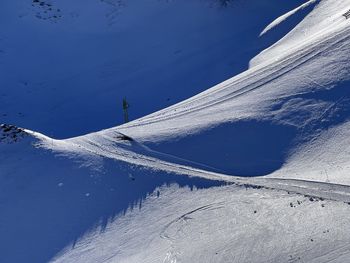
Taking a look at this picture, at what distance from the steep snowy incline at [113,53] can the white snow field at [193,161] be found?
0.38ft

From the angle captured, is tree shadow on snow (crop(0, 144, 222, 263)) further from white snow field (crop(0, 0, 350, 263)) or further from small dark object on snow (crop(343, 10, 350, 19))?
small dark object on snow (crop(343, 10, 350, 19))

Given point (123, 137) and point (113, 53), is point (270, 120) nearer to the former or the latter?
point (123, 137)

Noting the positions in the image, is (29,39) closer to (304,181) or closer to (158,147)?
(158,147)

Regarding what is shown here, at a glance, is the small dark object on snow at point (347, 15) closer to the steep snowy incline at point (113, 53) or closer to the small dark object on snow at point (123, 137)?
the steep snowy incline at point (113, 53)

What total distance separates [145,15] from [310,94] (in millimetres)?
15234

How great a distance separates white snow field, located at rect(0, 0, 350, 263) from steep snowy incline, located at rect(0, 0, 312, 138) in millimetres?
116

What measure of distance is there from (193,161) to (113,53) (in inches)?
547

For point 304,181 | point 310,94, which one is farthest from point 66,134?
point 304,181

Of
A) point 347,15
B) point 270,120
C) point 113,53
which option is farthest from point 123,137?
point 113,53

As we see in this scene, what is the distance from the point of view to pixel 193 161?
13570 millimetres

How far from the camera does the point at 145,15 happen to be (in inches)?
1085

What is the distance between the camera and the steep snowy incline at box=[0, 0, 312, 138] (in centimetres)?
2256

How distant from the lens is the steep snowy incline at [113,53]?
22.6m

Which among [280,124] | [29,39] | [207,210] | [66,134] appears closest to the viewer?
[207,210]
